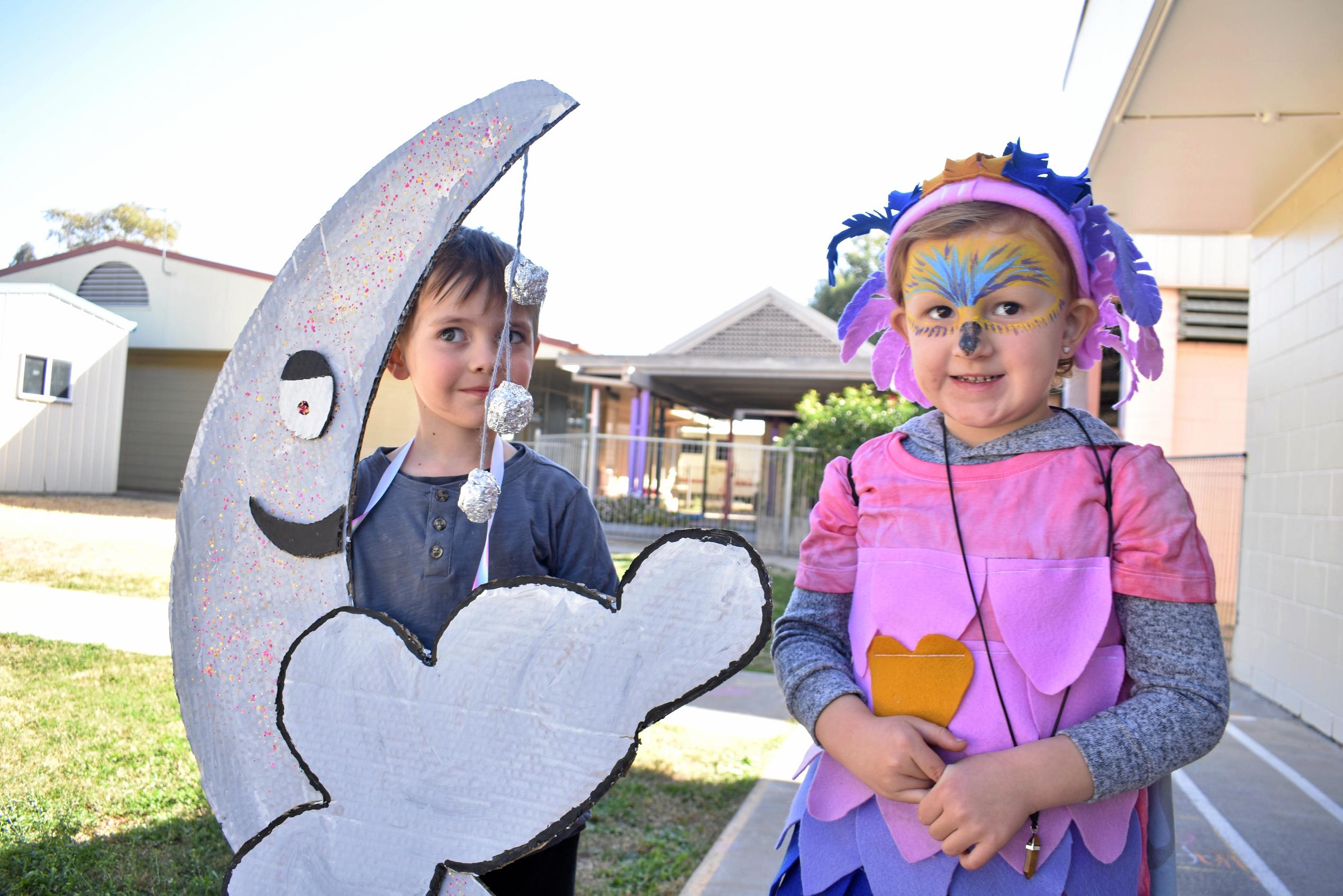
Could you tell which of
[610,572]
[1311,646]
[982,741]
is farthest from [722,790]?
[1311,646]

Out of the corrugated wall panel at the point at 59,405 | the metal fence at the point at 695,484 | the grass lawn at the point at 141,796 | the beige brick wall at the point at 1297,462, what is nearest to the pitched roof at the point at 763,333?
the metal fence at the point at 695,484

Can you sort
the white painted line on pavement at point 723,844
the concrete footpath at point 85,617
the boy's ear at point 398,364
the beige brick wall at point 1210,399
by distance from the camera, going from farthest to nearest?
the beige brick wall at point 1210,399 < the concrete footpath at point 85,617 < the white painted line on pavement at point 723,844 < the boy's ear at point 398,364

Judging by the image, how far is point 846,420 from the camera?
1341 cm

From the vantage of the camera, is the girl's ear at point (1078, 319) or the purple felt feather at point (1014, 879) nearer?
the purple felt feather at point (1014, 879)

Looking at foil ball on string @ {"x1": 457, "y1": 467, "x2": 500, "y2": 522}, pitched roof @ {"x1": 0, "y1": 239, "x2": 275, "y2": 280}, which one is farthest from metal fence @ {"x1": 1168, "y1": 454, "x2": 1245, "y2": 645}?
pitched roof @ {"x1": 0, "y1": 239, "x2": 275, "y2": 280}

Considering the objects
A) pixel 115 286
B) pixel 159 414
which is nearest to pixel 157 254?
pixel 115 286

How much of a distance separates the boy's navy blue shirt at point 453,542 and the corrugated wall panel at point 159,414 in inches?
747

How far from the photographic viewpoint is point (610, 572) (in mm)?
1655

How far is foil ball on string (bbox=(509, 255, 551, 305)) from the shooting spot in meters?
1.41

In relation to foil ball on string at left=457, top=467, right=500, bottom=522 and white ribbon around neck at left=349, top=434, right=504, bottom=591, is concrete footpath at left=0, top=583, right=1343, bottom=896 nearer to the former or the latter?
white ribbon around neck at left=349, top=434, right=504, bottom=591

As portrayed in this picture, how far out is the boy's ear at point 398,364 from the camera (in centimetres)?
160

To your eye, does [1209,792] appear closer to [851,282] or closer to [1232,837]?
[1232,837]

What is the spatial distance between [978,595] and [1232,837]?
3.18 metres

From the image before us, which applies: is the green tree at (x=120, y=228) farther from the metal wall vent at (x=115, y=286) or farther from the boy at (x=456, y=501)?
the boy at (x=456, y=501)
